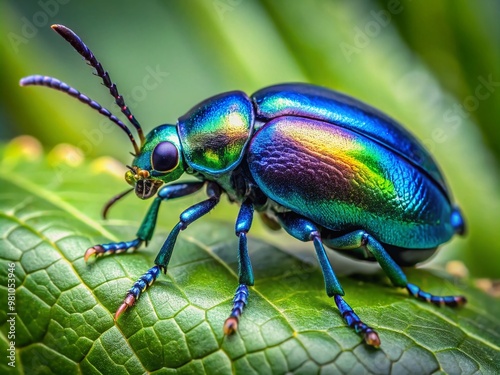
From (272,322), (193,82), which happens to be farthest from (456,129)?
(272,322)

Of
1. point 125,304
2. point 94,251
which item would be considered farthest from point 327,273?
point 94,251

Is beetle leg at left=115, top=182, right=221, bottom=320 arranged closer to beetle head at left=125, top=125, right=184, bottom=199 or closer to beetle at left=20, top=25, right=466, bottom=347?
beetle at left=20, top=25, right=466, bottom=347

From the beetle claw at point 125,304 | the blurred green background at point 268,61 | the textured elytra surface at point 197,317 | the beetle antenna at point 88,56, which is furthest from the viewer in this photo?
the blurred green background at point 268,61

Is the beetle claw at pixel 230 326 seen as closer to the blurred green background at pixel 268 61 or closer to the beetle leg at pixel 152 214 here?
the beetle leg at pixel 152 214

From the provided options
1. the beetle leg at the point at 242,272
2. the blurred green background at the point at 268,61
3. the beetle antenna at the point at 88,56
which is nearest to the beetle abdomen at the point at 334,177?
the beetle leg at the point at 242,272

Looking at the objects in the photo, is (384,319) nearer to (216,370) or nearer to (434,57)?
(216,370)
